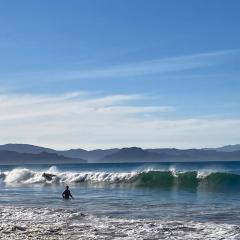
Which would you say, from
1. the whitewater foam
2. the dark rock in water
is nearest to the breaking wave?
the dark rock in water

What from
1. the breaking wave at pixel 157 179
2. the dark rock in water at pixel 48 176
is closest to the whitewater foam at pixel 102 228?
the breaking wave at pixel 157 179

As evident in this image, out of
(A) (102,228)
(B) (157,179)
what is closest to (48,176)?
(B) (157,179)

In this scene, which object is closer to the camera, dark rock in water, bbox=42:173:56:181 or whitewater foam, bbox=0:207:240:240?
whitewater foam, bbox=0:207:240:240

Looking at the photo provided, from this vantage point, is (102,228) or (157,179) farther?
(157,179)

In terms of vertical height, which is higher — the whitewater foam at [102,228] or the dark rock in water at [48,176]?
the dark rock in water at [48,176]

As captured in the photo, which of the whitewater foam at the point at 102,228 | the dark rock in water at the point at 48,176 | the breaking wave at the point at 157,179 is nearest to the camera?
the whitewater foam at the point at 102,228

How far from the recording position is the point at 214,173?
183ft

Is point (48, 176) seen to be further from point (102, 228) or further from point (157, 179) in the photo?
point (102, 228)

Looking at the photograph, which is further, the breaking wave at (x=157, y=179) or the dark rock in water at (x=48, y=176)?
the dark rock in water at (x=48, y=176)

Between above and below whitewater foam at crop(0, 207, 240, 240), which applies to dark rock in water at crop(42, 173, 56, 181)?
above

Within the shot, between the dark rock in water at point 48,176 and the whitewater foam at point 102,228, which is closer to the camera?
the whitewater foam at point 102,228

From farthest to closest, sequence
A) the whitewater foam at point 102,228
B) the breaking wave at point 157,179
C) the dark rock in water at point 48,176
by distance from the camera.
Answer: the dark rock in water at point 48,176 < the breaking wave at point 157,179 < the whitewater foam at point 102,228

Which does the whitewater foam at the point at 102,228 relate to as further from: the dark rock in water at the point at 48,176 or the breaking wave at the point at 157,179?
the dark rock in water at the point at 48,176

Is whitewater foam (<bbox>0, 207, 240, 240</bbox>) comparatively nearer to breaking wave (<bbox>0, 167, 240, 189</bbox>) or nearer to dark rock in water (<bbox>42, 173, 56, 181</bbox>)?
breaking wave (<bbox>0, 167, 240, 189</bbox>)
